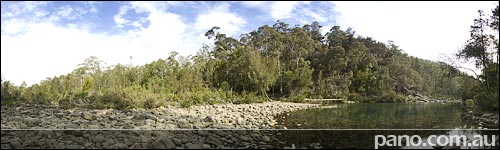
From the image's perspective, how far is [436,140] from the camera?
790cm

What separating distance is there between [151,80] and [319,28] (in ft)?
93.0

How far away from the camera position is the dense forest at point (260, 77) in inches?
450

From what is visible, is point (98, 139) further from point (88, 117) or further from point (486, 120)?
point (486, 120)

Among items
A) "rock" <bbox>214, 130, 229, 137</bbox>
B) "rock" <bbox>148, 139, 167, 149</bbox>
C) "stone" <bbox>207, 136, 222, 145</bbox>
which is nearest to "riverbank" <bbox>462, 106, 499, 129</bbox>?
"rock" <bbox>214, 130, 229, 137</bbox>

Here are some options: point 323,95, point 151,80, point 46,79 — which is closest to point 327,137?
point 46,79

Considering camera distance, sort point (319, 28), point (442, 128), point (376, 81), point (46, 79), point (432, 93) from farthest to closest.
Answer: point (432, 93)
point (319, 28)
point (376, 81)
point (442, 128)
point (46, 79)

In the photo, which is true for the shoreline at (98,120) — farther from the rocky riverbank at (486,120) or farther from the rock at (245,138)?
the rocky riverbank at (486,120)

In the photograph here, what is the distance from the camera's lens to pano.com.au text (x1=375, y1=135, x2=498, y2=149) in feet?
24.0

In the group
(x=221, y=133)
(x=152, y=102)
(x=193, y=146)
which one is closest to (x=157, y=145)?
(x=193, y=146)

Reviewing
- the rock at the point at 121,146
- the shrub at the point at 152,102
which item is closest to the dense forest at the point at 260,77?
the shrub at the point at 152,102

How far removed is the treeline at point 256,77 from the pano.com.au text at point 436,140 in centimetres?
764

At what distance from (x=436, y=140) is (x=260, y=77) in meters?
15.4

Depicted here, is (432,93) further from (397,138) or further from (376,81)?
(397,138)

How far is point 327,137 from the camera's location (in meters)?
8.08
